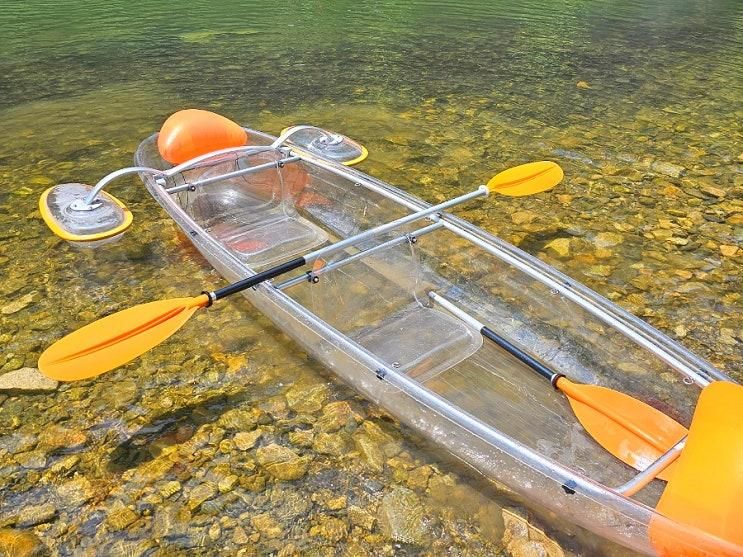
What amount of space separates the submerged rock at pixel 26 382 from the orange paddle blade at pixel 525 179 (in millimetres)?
3322

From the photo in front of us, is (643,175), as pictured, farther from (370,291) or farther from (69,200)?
(69,200)

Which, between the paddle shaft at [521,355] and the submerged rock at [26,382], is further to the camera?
the submerged rock at [26,382]

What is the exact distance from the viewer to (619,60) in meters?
11.5

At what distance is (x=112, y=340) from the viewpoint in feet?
11.1

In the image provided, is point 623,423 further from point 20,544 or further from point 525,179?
point 20,544

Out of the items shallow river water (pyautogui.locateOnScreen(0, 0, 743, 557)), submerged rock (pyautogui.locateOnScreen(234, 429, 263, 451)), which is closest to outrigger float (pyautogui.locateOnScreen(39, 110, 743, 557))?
shallow river water (pyautogui.locateOnScreen(0, 0, 743, 557))

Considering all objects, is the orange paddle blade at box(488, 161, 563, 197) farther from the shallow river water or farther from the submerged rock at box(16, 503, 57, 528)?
the submerged rock at box(16, 503, 57, 528)

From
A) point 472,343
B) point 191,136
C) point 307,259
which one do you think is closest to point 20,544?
point 307,259

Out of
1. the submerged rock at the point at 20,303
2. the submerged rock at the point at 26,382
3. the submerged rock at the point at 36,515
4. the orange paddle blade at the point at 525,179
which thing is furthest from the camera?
the orange paddle blade at the point at 525,179

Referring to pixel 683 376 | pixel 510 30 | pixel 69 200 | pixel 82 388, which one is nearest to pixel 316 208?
pixel 69 200

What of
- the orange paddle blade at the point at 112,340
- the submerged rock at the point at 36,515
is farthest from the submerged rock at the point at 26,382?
the submerged rock at the point at 36,515

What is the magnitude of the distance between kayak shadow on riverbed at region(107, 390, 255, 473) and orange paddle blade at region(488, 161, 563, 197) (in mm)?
2540

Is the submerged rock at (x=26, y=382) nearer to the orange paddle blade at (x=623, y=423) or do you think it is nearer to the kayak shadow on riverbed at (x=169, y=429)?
the kayak shadow on riverbed at (x=169, y=429)

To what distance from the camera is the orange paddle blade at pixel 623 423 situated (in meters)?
3.09
